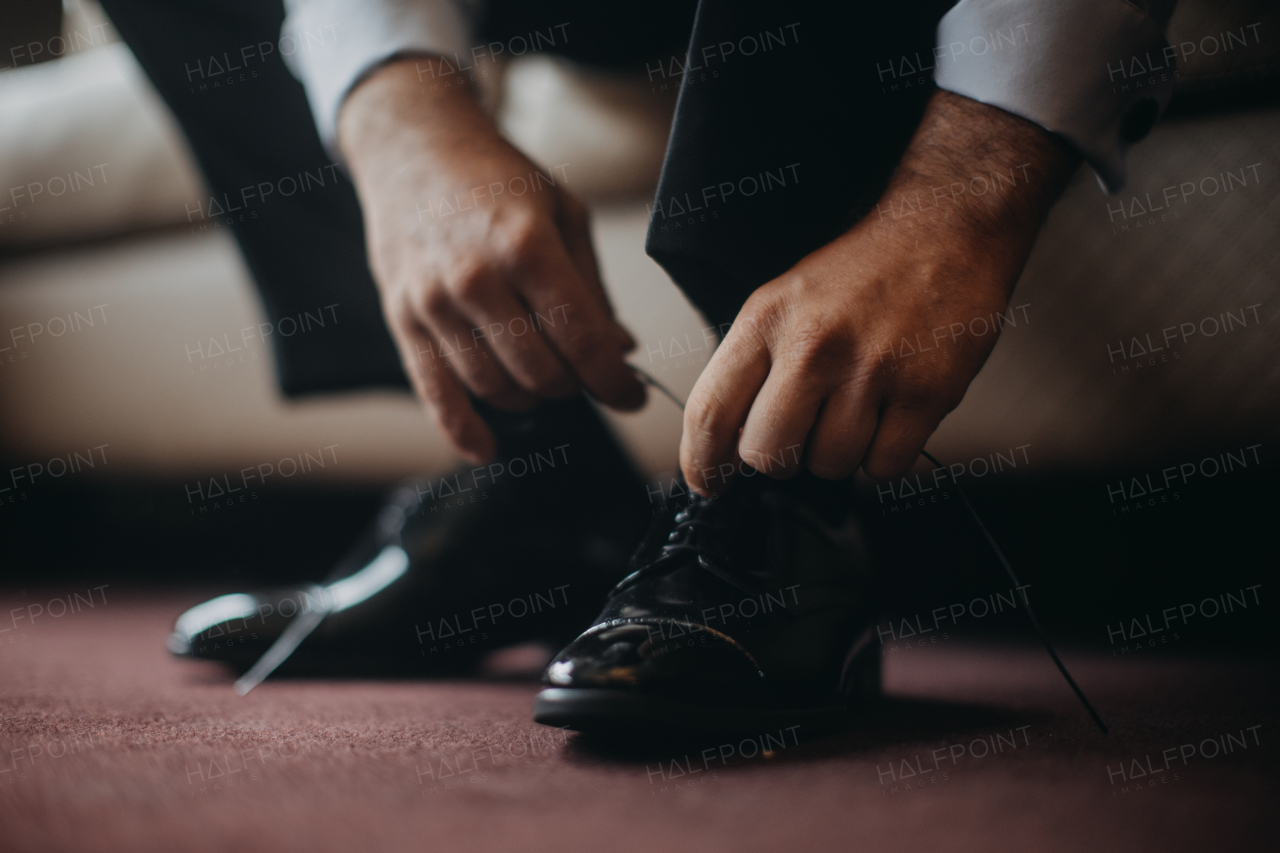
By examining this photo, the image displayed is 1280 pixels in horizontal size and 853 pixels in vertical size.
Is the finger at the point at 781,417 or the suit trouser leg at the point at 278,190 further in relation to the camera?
the suit trouser leg at the point at 278,190

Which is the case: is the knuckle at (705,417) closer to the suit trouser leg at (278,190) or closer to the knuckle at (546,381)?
the knuckle at (546,381)

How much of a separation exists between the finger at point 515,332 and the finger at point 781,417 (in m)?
0.12

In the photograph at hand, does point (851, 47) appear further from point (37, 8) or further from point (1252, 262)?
point (37, 8)

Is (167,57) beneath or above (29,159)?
above

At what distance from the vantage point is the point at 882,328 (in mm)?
297

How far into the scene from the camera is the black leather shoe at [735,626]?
0.31m

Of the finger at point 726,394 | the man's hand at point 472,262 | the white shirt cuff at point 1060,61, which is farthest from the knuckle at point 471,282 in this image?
the white shirt cuff at point 1060,61

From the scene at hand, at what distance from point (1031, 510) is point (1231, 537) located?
14cm

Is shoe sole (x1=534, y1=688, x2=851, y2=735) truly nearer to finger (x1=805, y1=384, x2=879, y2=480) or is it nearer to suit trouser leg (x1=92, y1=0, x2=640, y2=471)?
finger (x1=805, y1=384, x2=879, y2=480)

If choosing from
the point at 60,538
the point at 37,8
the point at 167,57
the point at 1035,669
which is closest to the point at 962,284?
the point at 1035,669

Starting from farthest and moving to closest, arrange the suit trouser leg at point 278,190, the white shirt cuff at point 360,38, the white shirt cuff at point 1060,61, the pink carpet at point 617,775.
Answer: the suit trouser leg at point 278,190 < the white shirt cuff at point 360,38 < the white shirt cuff at point 1060,61 < the pink carpet at point 617,775

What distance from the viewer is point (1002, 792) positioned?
26 centimetres

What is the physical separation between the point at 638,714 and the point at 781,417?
141 millimetres

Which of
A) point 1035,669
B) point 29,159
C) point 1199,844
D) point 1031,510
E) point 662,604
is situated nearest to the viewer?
point 1199,844
